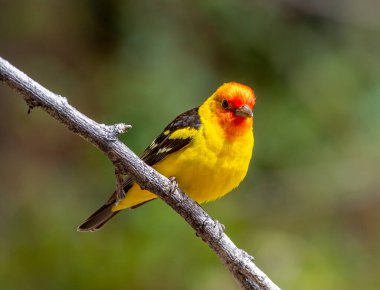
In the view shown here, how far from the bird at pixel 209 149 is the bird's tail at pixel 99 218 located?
0.40ft

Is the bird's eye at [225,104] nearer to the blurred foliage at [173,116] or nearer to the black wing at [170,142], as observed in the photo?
the black wing at [170,142]

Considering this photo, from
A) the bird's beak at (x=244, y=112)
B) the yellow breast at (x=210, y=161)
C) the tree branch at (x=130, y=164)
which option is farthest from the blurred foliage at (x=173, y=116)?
the tree branch at (x=130, y=164)

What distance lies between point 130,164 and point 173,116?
9.97 ft

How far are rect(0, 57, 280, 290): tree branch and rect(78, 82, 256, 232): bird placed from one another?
0.40 meters

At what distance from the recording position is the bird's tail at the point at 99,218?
4102mm

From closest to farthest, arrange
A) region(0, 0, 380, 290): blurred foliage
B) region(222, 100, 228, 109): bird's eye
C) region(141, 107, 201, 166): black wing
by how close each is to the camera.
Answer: region(141, 107, 201, 166): black wing, region(222, 100, 228, 109): bird's eye, region(0, 0, 380, 290): blurred foliage

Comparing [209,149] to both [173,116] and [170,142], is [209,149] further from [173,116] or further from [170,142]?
[173,116]

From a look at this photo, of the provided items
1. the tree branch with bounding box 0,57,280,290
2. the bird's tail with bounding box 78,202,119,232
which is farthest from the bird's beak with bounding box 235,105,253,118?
the bird's tail with bounding box 78,202,119,232

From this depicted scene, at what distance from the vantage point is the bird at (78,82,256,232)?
3641 millimetres

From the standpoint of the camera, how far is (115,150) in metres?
2.82

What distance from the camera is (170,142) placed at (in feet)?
12.5

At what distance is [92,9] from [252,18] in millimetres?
1586

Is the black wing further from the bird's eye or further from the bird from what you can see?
the bird's eye

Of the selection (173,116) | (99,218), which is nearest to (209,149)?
(99,218)
